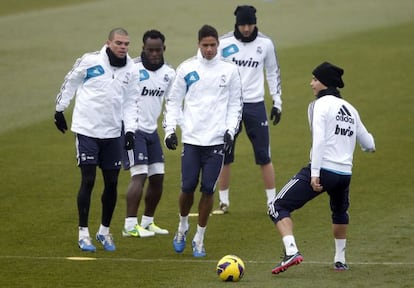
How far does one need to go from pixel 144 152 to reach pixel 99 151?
1.11 metres

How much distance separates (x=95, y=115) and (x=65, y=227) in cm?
240

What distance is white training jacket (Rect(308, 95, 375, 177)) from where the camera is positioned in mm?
12781

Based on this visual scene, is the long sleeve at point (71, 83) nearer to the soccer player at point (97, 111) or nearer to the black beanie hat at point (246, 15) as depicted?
the soccer player at point (97, 111)

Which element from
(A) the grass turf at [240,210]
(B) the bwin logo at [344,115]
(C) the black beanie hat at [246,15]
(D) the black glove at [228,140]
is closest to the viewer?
(B) the bwin logo at [344,115]

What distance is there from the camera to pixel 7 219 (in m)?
16.8

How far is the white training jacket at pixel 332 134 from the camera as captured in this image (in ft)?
41.9

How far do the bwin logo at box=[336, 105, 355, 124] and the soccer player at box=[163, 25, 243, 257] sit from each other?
5.82ft

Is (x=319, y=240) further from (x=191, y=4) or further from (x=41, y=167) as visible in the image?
(x=191, y=4)

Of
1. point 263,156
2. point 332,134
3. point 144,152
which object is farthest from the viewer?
point 263,156

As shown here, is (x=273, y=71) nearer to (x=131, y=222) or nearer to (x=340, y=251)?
(x=131, y=222)

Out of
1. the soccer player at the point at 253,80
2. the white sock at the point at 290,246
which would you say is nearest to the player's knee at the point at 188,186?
the white sock at the point at 290,246

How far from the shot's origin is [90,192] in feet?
48.2

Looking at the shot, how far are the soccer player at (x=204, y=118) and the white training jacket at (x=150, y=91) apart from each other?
1.21 meters

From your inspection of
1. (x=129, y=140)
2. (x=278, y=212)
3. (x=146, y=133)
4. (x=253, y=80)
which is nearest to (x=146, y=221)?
(x=146, y=133)
